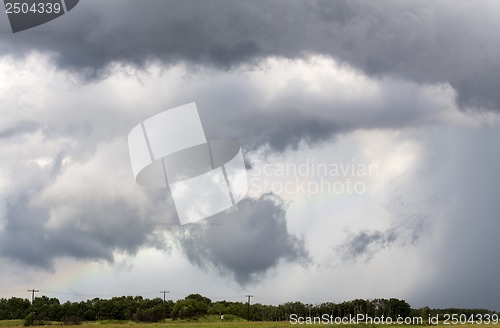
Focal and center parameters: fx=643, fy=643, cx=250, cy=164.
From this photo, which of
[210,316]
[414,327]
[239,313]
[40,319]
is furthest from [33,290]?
[414,327]

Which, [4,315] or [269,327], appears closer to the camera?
[269,327]

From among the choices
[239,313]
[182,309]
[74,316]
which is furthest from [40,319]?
[239,313]

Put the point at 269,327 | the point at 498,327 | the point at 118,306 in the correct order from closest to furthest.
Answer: the point at 269,327 → the point at 498,327 → the point at 118,306

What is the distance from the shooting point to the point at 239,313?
19962 centimetres

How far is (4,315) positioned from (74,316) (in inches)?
1088

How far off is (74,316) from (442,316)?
354ft

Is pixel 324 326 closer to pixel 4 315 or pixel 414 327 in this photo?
pixel 414 327

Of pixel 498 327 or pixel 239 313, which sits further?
pixel 239 313

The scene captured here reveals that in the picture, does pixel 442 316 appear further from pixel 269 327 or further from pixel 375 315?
pixel 269 327

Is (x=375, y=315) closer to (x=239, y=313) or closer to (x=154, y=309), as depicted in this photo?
(x=239, y=313)

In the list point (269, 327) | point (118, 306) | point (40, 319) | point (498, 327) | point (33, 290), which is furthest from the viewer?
point (118, 306)

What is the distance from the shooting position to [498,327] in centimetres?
11644

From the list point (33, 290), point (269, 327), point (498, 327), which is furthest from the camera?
point (33, 290)

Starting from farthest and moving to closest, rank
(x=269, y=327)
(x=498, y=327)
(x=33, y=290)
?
(x=33, y=290)
(x=498, y=327)
(x=269, y=327)
